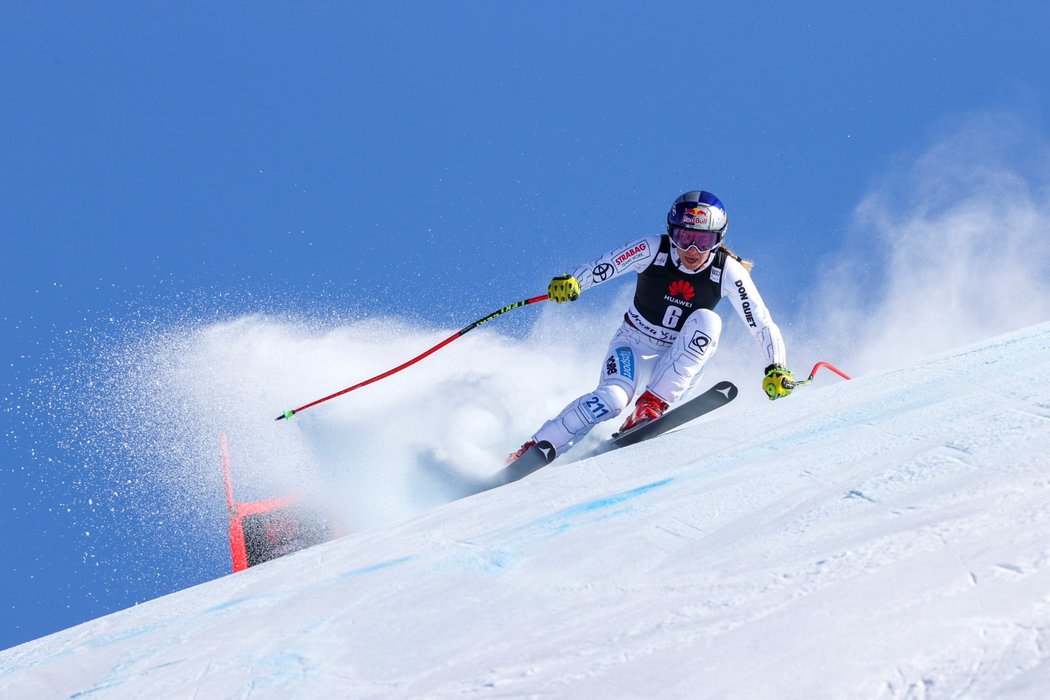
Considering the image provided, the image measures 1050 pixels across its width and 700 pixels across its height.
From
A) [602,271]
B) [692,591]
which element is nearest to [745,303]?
[602,271]

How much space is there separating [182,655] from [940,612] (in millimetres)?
2035

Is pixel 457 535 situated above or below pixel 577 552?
above

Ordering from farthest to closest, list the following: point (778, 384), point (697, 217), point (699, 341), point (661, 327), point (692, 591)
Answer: point (661, 327) → point (699, 341) → point (697, 217) → point (778, 384) → point (692, 591)

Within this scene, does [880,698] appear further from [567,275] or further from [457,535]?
[567,275]

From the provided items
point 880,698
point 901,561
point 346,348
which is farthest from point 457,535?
point 346,348

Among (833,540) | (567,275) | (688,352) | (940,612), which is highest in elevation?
(567,275)

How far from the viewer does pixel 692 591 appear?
225 centimetres

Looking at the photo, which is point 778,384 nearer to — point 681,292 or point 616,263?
point 681,292

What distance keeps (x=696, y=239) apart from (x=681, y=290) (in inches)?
13.8

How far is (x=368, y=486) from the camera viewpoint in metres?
6.37

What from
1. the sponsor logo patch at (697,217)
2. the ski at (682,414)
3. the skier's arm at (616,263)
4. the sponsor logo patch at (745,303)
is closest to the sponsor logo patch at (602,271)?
the skier's arm at (616,263)

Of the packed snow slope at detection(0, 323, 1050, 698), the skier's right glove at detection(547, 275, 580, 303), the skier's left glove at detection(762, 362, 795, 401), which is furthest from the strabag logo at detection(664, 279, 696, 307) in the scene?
the packed snow slope at detection(0, 323, 1050, 698)

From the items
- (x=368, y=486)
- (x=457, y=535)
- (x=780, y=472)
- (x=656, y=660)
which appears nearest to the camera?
(x=656, y=660)

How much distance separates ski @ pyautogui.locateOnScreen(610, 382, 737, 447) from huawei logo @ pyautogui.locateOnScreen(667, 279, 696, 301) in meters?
0.65
